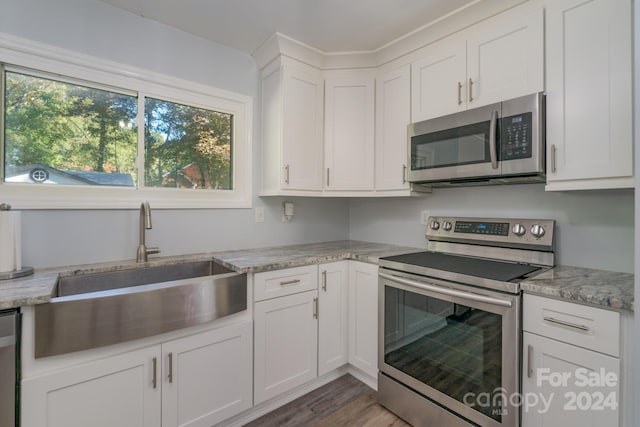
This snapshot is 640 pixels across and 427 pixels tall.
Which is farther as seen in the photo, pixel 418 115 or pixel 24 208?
pixel 418 115

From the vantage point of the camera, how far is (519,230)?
1.72 m

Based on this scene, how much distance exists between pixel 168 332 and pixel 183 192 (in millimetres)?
993

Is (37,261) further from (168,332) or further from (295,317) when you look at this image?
(295,317)

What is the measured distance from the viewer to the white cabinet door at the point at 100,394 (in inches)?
43.6

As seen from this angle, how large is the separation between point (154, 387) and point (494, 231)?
2030 mm

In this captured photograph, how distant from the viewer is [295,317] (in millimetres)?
1822

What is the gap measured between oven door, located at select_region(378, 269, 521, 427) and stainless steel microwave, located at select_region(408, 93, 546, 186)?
26.8 inches

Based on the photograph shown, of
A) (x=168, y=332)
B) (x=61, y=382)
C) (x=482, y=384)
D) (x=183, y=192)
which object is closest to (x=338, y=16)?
(x=183, y=192)

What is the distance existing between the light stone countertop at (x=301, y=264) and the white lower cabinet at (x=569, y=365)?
2.1 inches

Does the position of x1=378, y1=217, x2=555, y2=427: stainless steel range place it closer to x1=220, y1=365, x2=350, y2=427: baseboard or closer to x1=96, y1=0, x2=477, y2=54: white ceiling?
x1=220, y1=365, x2=350, y2=427: baseboard

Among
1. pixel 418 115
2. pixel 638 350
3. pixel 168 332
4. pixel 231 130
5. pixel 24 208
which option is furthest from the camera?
pixel 231 130

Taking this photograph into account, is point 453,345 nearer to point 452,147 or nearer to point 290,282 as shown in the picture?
point 290,282

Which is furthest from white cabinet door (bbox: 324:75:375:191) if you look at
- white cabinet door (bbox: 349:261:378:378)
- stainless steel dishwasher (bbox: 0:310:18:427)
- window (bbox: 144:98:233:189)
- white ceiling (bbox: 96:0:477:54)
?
stainless steel dishwasher (bbox: 0:310:18:427)

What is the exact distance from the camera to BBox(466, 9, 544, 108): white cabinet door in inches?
58.9
